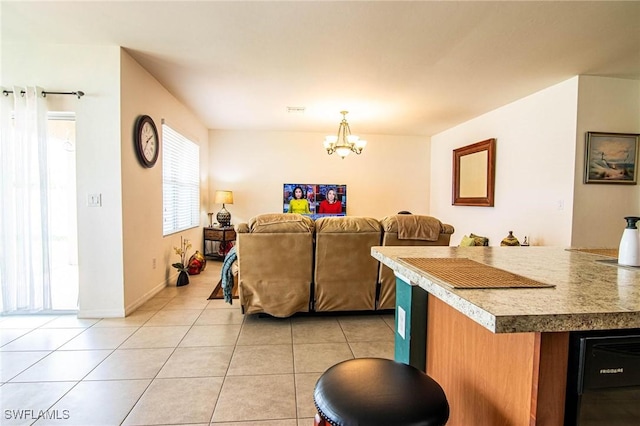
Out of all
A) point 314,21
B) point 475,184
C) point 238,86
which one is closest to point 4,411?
point 314,21

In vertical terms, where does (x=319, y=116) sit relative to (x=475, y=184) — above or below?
above

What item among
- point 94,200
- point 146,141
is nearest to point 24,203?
point 94,200

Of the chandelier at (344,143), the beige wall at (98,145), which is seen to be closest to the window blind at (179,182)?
the beige wall at (98,145)

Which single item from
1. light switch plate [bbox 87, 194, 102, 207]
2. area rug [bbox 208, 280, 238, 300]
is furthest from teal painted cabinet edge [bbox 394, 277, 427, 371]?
light switch plate [bbox 87, 194, 102, 207]

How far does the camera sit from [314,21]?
2264 mm

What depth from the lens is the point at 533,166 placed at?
3693 mm

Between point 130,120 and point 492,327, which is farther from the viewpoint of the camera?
point 130,120

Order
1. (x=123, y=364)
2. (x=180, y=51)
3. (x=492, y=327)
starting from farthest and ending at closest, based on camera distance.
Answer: (x=180, y=51) < (x=123, y=364) < (x=492, y=327)

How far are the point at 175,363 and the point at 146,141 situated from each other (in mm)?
2307

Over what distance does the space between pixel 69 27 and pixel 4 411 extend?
2.67m

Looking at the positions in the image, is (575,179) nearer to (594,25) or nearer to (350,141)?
(594,25)

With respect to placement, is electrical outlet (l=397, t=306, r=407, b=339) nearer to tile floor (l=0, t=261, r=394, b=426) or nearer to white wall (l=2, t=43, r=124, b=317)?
tile floor (l=0, t=261, r=394, b=426)

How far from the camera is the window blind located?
391 centimetres
